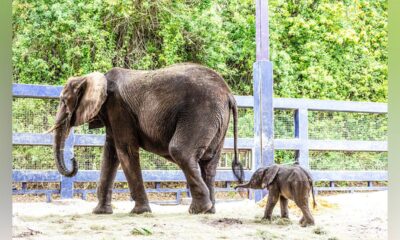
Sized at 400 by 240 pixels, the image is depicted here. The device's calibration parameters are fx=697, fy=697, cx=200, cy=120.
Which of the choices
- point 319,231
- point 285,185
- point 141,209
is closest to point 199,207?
point 141,209

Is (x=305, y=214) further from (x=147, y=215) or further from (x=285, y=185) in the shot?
(x=147, y=215)

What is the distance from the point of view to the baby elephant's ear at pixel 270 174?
8.66ft

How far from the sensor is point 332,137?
10.4 ft

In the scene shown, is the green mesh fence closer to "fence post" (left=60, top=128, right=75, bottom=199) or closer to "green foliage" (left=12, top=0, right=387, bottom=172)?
"green foliage" (left=12, top=0, right=387, bottom=172)

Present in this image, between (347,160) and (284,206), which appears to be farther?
(347,160)

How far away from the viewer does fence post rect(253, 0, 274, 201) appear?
2.99 m

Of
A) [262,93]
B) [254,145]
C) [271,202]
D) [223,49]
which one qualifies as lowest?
[271,202]

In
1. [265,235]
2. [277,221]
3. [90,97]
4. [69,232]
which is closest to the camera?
[69,232]

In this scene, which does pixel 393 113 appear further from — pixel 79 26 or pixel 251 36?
pixel 79 26

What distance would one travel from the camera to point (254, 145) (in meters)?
3.00

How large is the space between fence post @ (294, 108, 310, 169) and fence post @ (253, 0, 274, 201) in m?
0.16

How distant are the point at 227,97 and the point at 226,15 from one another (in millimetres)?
415

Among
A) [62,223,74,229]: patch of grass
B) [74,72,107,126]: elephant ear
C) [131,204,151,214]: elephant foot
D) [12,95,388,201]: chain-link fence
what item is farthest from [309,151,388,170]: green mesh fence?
[62,223,74,229]: patch of grass

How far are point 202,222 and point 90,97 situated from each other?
680 mm
